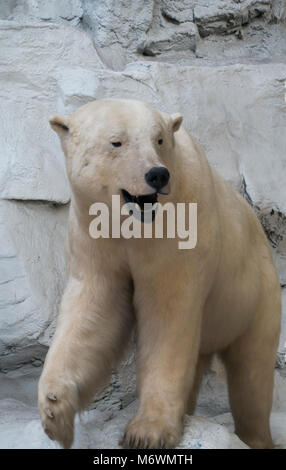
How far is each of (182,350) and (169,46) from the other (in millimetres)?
2889

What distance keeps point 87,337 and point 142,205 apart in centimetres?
75

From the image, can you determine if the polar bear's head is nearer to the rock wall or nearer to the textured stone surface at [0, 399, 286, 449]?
the textured stone surface at [0, 399, 286, 449]

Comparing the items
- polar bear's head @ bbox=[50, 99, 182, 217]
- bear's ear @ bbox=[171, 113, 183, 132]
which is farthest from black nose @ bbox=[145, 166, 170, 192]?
bear's ear @ bbox=[171, 113, 183, 132]

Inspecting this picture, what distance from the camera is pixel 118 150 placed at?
3.16m

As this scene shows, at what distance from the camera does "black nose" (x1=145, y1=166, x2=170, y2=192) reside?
3.00 meters

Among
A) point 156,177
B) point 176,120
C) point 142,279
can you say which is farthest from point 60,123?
point 142,279

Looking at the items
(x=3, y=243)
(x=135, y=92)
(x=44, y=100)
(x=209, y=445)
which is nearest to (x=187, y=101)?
(x=135, y=92)

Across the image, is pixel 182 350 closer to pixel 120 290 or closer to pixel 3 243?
pixel 120 290

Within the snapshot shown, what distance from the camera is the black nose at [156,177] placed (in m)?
3.00

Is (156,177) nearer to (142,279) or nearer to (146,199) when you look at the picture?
(146,199)

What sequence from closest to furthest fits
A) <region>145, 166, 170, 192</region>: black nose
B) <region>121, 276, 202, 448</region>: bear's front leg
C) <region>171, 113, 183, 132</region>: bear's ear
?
1. <region>145, 166, 170, 192</region>: black nose
2. <region>121, 276, 202, 448</region>: bear's front leg
3. <region>171, 113, 183, 132</region>: bear's ear

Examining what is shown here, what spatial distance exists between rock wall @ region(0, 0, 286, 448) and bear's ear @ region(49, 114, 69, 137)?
1.32 metres

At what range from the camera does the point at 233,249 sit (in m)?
3.79

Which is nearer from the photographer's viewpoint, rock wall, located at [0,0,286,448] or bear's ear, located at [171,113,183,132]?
bear's ear, located at [171,113,183,132]
